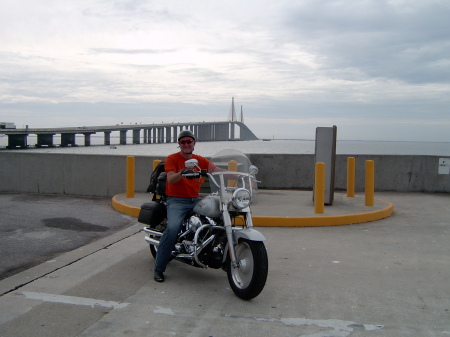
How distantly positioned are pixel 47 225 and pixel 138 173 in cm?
397

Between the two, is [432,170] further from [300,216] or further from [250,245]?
[250,245]

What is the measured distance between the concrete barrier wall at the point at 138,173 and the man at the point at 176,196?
658 centimetres

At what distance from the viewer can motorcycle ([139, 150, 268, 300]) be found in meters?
4.60

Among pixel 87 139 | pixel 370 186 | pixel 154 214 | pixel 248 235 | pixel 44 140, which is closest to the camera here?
pixel 248 235

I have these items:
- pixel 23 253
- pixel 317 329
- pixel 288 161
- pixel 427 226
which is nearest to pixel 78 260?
pixel 23 253

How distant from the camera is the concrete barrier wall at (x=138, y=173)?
12055 mm

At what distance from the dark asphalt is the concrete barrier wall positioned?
473 millimetres

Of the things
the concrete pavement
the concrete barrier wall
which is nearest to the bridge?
the concrete barrier wall

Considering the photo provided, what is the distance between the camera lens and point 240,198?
15.8 ft

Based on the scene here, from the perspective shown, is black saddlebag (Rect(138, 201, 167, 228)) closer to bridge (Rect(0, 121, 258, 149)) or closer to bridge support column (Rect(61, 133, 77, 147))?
bridge (Rect(0, 121, 258, 149))

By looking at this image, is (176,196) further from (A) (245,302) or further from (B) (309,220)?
(B) (309,220)

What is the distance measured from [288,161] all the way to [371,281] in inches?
342

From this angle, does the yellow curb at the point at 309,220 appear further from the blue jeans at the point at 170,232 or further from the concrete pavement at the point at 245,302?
the blue jeans at the point at 170,232

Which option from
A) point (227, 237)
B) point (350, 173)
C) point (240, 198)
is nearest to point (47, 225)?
point (227, 237)
